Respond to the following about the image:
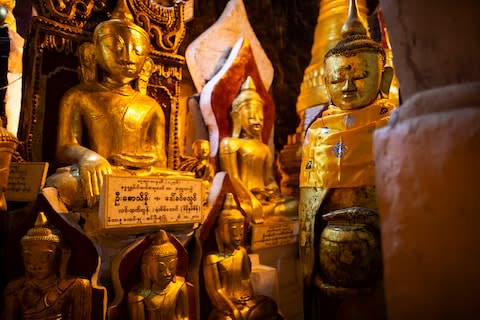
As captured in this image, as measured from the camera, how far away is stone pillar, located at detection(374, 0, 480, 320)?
61 cm

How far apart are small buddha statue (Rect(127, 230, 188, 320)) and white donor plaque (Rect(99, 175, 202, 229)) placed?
16 cm

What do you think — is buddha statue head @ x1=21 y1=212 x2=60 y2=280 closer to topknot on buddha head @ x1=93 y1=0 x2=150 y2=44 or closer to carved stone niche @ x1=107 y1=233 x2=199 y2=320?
carved stone niche @ x1=107 y1=233 x2=199 y2=320

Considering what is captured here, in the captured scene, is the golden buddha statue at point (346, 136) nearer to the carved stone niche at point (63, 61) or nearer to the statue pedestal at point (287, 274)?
the statue pedestal at point (287, 274)

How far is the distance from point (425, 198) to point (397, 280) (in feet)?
0.59

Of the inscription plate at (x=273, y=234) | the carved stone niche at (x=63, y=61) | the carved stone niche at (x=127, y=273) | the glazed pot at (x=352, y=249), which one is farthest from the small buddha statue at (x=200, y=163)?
the glazed pot at (x=352, y=249)

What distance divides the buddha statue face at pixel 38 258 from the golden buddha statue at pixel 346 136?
1.74 metres

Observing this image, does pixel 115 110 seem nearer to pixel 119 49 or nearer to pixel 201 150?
pixel 119 49

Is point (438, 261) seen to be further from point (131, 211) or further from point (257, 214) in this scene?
point (257, 214)

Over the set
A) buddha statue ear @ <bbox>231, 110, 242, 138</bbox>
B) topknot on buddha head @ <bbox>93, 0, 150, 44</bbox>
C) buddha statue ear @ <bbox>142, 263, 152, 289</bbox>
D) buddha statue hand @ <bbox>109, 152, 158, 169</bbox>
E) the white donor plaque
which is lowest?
buddha statue ear @ <bbox>142, 263, 152, 289</bbox>

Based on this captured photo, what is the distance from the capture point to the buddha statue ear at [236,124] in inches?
165

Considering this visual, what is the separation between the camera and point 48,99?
302 centimetres

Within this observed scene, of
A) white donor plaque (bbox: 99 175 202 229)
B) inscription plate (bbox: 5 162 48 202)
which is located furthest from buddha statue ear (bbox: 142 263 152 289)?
inscription plate (bbox: 5 162 48 202)

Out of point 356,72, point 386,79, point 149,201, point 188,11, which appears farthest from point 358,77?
point 188,11

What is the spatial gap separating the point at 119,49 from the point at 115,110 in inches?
21.4
